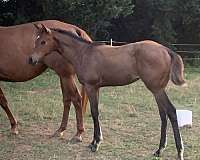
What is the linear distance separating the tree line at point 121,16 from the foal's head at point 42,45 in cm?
1011

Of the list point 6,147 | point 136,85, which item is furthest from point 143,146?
point 136,85

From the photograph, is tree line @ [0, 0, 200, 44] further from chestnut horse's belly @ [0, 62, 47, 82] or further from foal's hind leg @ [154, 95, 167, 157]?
foal's hind leg @ [154, 95, 167, 157]

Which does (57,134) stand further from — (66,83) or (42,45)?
(42,45)

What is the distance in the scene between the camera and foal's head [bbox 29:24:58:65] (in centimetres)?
613

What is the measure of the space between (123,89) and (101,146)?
5.85m

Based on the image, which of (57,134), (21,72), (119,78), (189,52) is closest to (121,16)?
(189,52)

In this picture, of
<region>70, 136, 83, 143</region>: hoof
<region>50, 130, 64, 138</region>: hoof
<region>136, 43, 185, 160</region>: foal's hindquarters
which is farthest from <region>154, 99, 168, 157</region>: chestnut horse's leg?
<region>50, 130, 64, 138</region>: hoof

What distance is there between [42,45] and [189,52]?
1574cm

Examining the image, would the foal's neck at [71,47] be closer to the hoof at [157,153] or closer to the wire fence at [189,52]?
the hoof at [157,153]

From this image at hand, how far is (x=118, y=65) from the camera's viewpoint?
588 centimetres

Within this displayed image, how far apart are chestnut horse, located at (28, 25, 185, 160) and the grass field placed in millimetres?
352

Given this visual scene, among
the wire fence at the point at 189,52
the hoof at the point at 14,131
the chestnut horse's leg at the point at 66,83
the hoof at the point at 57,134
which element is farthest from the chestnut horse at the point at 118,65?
the wire fence at the point at 189,52

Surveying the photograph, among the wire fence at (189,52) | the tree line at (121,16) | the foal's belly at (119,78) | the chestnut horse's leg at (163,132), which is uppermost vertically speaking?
the foal's belly at (119,78)

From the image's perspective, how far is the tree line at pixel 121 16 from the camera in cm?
1723
